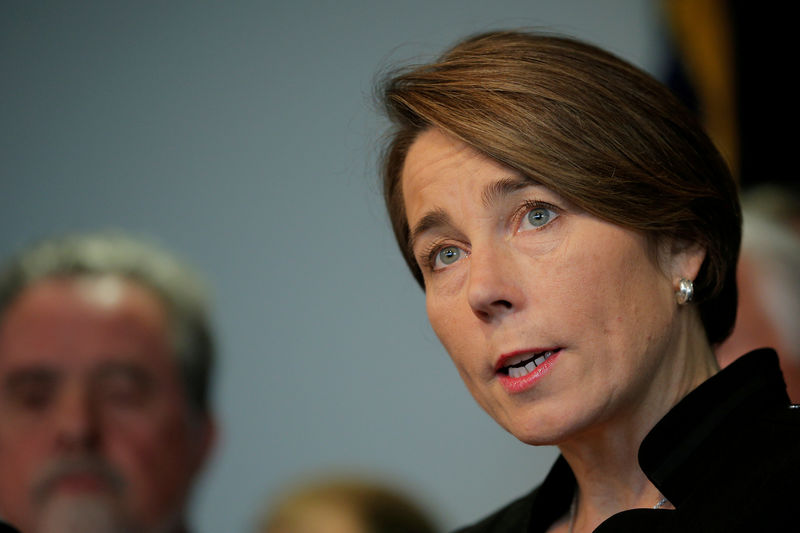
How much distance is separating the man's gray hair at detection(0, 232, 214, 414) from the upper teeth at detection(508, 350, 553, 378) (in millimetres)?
1546

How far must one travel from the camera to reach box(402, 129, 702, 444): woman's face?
1291mm

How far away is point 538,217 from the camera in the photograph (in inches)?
52.8

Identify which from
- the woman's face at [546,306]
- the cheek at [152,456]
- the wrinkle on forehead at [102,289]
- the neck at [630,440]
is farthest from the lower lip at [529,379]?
the wrinkle on forehead at [102,289]

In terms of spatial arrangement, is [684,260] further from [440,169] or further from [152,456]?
[152,456]

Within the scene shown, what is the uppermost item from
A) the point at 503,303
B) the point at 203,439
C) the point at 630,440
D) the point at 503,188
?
the point at 503,188

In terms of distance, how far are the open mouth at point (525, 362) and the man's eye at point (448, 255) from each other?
0.19m

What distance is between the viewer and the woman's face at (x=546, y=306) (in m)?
1.29

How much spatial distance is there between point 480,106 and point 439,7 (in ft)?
6.13

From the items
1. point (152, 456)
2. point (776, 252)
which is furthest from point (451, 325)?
point (776, 252)

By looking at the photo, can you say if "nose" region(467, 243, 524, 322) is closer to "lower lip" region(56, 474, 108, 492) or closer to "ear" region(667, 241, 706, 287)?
"ear" region(667, 241, 706, 287)

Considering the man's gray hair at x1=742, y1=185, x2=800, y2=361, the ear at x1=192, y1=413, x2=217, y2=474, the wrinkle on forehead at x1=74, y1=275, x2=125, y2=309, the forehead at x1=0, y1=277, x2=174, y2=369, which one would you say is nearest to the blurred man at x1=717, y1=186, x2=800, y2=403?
the man's gray hair at x1=742, y1=185, x2=800, y2=361

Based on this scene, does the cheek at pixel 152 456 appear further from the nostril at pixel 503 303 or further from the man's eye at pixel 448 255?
the nostril at pixel 503 303

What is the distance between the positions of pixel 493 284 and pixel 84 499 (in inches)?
62.2

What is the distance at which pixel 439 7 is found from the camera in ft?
10.4
